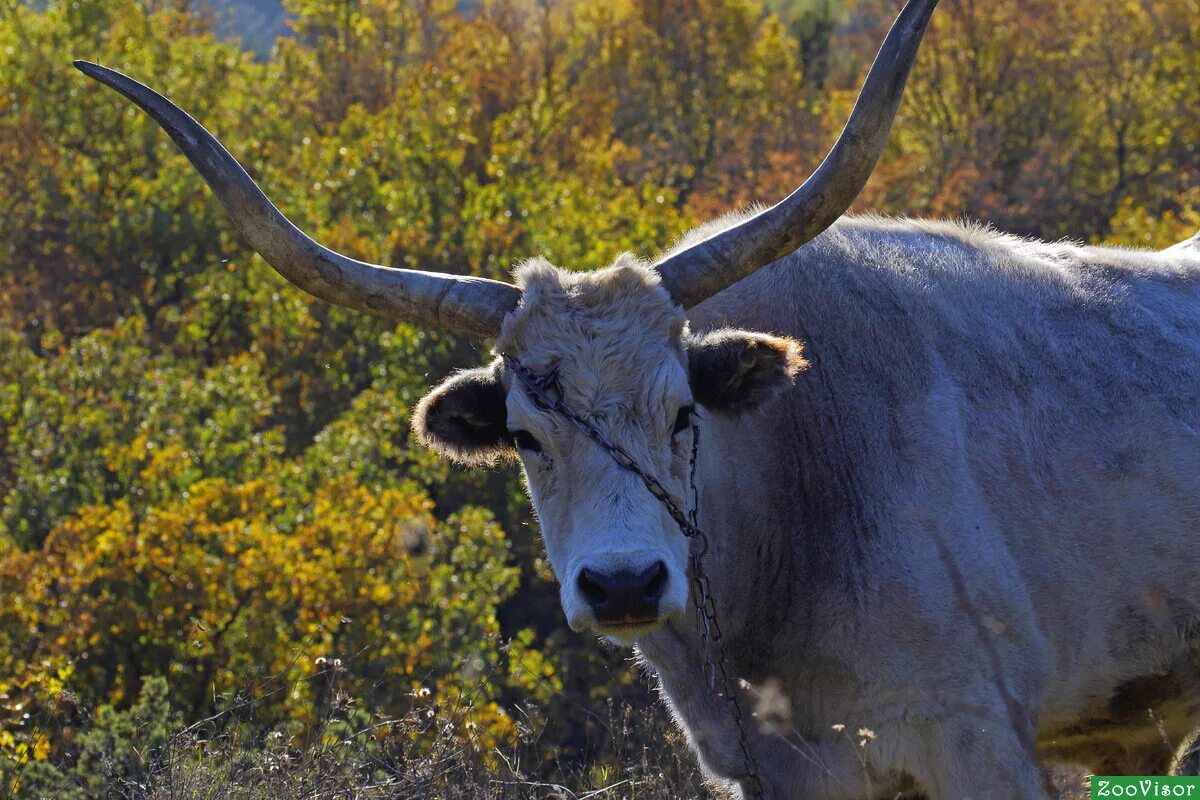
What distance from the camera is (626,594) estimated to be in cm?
480

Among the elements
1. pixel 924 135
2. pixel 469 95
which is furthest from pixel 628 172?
pixel 924 135

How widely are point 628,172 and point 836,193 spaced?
105 feet

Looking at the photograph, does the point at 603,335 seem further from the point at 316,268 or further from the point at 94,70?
the point at 94,70

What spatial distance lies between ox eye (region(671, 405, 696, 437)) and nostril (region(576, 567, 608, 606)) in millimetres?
767

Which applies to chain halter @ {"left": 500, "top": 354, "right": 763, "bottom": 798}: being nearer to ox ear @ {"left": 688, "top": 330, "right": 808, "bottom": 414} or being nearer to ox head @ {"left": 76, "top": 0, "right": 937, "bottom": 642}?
ox head @ {"left": 76, "top": 0, "right": 937, "bottom": 642}

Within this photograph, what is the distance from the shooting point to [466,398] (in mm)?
5742

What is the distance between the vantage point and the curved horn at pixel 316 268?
18.6ft

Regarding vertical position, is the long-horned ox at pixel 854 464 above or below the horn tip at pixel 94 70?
below

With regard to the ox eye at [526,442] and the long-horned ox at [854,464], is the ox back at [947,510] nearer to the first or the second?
the long-horned ox at [854,464]

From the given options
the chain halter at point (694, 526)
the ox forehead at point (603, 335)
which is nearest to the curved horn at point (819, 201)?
the ox forehead at point (603, 335)

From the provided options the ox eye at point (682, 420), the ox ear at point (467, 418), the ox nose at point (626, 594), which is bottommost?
the ox nose at point (626, 594)

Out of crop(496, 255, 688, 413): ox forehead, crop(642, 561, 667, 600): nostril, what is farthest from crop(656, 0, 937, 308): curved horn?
crop(642, 561, 667, 600): nostril

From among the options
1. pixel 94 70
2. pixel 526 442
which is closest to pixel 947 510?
pixel 526 442


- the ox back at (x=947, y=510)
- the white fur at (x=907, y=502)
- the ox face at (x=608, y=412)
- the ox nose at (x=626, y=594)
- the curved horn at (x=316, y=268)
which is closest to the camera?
the ox nose at (x=626, y=594)
